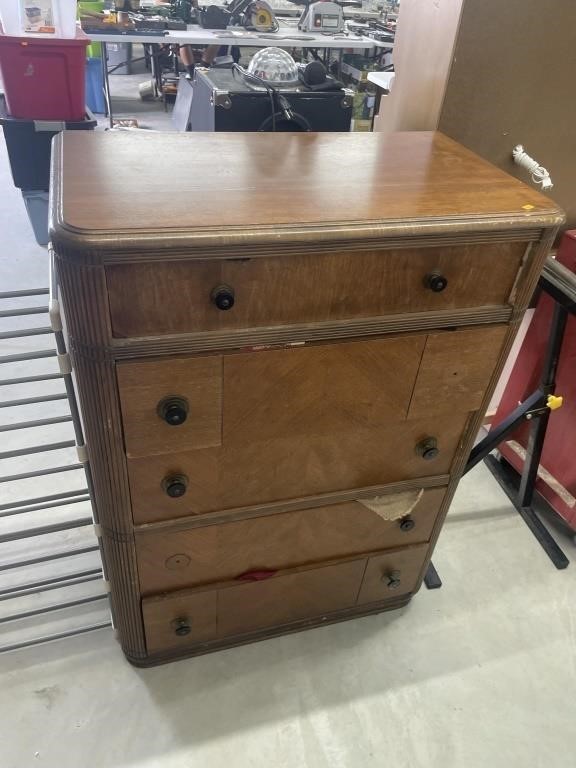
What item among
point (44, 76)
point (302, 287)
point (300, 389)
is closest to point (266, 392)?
point (300, 389)

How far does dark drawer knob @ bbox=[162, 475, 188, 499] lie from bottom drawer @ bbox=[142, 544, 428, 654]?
295mm

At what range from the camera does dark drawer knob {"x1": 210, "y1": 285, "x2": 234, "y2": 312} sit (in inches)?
29.6

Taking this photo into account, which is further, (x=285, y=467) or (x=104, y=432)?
(x=285, y=467)

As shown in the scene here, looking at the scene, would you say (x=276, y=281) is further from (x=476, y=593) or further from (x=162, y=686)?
(x=476, y=593)

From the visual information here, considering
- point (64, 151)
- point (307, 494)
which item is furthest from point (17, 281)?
point (307, 494)

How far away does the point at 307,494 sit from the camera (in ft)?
3.52

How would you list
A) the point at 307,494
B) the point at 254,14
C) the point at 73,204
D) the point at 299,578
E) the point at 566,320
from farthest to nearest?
the point at 254,14, the point at 566,320, the point at 299,578, the point at 307,494, the point at 73,204

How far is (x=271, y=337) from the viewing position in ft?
2.70

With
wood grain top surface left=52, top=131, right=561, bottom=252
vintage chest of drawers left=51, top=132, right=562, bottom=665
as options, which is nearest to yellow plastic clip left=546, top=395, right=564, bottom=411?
vintage chest of drawers left=51, top=132, right=562, bottom=665

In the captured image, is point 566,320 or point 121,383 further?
point 566,320

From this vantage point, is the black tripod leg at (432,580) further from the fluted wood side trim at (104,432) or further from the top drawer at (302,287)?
the top drawer at (302,287)

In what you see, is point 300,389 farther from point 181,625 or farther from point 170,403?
point 181,625

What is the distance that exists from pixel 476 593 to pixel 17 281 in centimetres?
204

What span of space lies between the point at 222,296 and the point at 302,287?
113 millimetres
